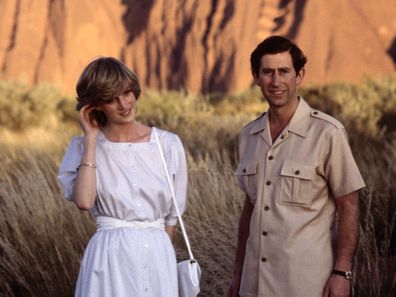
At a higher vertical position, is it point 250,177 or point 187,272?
point 250,177

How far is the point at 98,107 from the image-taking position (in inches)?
124

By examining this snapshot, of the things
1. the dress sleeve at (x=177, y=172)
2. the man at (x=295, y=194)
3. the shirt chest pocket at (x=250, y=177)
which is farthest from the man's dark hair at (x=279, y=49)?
the dress sleeve at (x=177, y=172)

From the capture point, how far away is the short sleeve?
278 centimetres

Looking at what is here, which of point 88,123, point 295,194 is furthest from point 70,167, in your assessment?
point 295,194

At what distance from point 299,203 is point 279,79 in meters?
0.47

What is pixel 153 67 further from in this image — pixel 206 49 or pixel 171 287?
pixel 171 287

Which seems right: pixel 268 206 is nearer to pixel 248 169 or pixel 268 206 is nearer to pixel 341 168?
pixel 248 169

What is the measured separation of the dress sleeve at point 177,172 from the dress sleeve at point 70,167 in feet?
1.25

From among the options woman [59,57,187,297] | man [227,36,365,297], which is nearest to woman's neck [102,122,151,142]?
woman [59,57,187,297]

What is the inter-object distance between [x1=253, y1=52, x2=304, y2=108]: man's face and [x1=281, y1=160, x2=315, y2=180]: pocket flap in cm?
23

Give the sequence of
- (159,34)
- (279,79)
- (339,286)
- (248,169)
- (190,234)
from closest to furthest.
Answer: (339,286) < (279,79) < (248,169) < (190,234) < (159,34)

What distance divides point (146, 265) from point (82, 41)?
28874mm

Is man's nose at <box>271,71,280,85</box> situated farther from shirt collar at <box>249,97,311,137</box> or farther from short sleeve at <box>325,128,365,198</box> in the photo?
short sleeve at <box>325,128,365,198</box>

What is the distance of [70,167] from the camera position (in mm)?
3213
